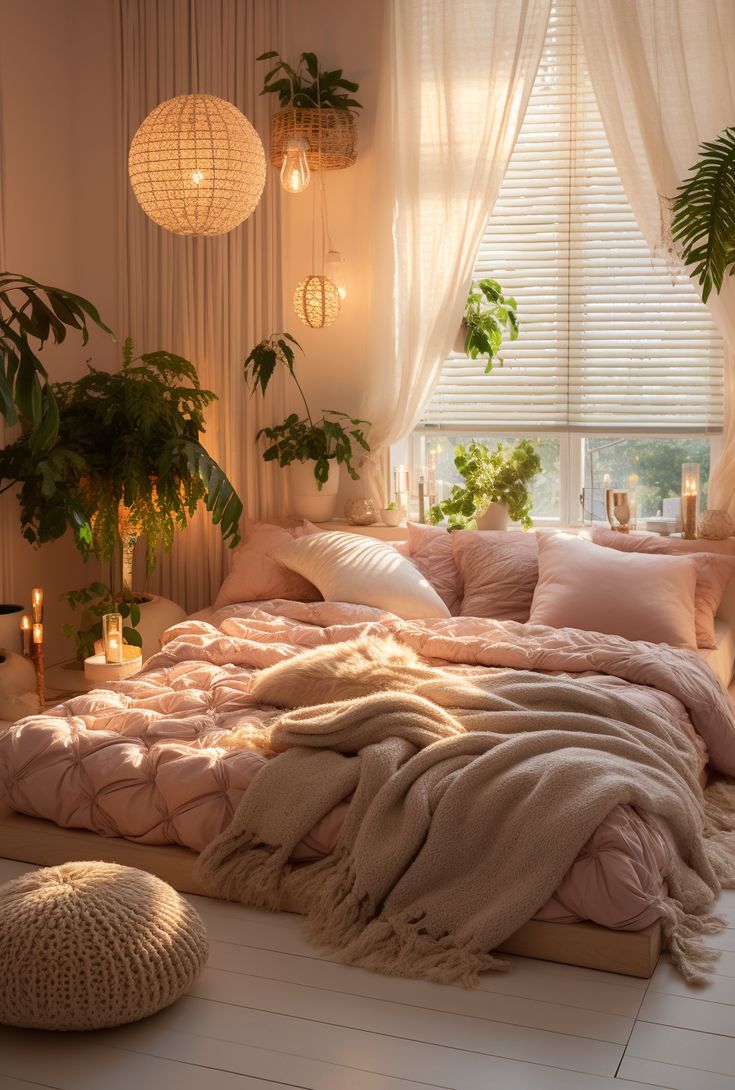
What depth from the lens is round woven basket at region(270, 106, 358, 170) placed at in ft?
16.2

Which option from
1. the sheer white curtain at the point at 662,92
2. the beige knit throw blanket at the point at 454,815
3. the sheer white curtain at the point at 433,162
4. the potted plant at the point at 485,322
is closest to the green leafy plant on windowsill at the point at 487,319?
the potted plant at the point at 485,322

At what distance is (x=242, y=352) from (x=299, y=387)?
0.30 meters

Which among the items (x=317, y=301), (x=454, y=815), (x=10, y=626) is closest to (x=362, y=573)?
(x=317, y=301)

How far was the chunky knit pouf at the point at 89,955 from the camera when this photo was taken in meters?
2.21

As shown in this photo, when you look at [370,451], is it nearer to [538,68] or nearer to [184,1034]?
[538,68]

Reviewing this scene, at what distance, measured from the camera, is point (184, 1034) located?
7.46 ft

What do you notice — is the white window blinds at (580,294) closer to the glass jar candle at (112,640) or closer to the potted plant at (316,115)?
the potted plant at (316,115)

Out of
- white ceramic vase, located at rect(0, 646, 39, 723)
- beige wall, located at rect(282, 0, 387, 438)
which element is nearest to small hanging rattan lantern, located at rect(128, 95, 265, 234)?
beige wall, located at rect(282, 0, 387, 438)

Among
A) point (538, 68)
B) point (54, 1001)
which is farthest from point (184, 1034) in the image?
point (538, 68)

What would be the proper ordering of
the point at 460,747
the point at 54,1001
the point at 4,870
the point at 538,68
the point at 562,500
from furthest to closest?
the point at 562,500 < the point at 538,68 < the point at 4,870 < the point at 460,747 < the point at 54,1001

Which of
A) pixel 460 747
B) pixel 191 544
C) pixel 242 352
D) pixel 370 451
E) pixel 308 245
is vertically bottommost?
pixel 460 747

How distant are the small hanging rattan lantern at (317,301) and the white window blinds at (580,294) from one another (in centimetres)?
68

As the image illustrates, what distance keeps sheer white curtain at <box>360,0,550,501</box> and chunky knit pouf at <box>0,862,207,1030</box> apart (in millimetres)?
3136

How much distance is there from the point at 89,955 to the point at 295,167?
3.16 m
